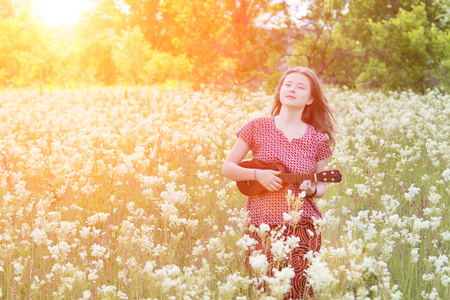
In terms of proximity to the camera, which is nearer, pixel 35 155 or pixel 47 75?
pixel 35 155

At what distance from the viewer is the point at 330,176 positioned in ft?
13.5

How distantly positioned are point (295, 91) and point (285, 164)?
630 mm

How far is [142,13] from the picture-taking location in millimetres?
47656

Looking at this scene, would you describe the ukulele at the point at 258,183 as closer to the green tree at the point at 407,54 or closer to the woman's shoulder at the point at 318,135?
the woman's shoulder at the point at 318,135

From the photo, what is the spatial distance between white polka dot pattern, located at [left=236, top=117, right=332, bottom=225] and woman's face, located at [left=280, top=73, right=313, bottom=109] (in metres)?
0.22

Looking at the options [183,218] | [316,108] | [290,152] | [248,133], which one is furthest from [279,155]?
[183,218]

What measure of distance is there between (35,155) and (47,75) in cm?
3675

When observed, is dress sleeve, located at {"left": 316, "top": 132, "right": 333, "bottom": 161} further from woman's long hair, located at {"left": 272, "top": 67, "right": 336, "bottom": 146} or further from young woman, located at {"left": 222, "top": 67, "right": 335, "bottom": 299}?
woman's long hair, located at {"left": 272, "top": 67, "right": 336, "bottom": 146}

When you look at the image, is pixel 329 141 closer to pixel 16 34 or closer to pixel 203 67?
pixel 203 67

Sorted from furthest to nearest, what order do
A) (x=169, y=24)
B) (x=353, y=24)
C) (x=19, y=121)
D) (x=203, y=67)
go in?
(x=169, y=24), (x=203, y=67), (x=353, y=24), (x=19, y=121)

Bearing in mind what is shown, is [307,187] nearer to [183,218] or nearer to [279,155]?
[279,155]

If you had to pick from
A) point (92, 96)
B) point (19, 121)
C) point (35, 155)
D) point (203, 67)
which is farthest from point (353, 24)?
point (35, 155)

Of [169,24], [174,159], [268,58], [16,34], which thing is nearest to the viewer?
[174,159]

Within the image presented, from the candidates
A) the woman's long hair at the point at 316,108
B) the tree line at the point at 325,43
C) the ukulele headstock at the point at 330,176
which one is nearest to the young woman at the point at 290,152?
the woman's long hair at the point at 316,108
